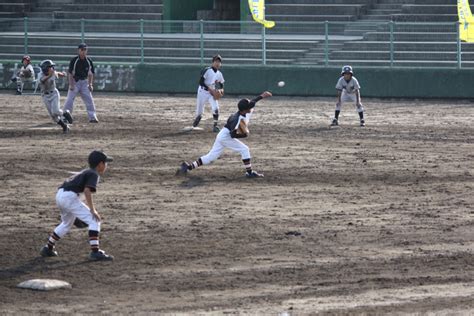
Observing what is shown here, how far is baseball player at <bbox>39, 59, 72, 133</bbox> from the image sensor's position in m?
25.0

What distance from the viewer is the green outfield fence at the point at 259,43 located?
121 ft

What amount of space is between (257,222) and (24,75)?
22546 millimetres

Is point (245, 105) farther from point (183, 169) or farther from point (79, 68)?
point (79, 68)

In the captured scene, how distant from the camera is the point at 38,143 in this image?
23.9m

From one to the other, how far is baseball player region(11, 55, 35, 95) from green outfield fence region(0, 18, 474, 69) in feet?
11.0

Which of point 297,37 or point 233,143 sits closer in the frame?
point 233,143

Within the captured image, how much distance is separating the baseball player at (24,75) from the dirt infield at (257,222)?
9.04m

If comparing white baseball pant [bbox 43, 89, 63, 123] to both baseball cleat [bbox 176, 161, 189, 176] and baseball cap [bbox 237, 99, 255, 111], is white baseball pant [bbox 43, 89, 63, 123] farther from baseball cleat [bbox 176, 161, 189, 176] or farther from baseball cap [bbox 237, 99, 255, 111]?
baseball cap [bbox 237, 99, 255, 111]

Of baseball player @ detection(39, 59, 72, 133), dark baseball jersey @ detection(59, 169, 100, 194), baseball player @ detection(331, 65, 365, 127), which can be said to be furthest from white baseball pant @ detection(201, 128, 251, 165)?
baseball player @ detection(331, 65, 365, 127)

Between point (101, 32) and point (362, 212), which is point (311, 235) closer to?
point (362, 212)

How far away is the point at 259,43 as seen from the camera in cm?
4012

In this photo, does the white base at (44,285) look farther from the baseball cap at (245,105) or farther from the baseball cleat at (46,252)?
the baseball cap at (245,105)

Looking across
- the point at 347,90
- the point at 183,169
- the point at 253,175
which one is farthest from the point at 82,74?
the point at 253,175

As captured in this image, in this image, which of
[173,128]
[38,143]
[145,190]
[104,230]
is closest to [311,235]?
[104,230]
